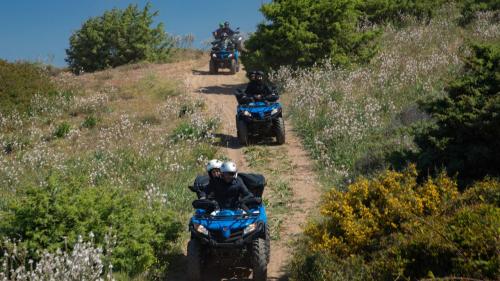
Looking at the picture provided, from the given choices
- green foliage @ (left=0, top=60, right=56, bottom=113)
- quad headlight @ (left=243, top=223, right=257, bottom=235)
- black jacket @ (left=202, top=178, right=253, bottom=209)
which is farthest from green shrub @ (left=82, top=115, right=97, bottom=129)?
quad headlight @ (left=243, top=223, right=257, bottom=235)

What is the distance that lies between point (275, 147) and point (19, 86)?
473 inches

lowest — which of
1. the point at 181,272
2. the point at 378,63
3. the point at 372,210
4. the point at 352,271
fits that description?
the point at 181,272

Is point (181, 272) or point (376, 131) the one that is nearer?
point (181, 272)

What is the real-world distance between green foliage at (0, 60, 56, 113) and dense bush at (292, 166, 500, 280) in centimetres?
1548

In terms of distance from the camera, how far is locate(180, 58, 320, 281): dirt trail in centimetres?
846

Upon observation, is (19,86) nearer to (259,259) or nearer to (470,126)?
(259,259)

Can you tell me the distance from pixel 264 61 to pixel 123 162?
10.8 m

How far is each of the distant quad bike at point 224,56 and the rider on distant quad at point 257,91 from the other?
12517mm

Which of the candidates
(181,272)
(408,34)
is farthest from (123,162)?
(408,34)

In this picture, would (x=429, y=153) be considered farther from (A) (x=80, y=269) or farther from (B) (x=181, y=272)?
(A) (x=80, y=269)

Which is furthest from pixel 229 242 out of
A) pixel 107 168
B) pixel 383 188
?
pixel 107 168

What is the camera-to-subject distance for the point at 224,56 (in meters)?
26.9

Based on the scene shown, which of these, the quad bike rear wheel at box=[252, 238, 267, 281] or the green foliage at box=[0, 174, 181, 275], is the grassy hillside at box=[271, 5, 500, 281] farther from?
the green foliage at box=[0, 174, 181, 275]

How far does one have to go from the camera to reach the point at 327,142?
13.2 m
